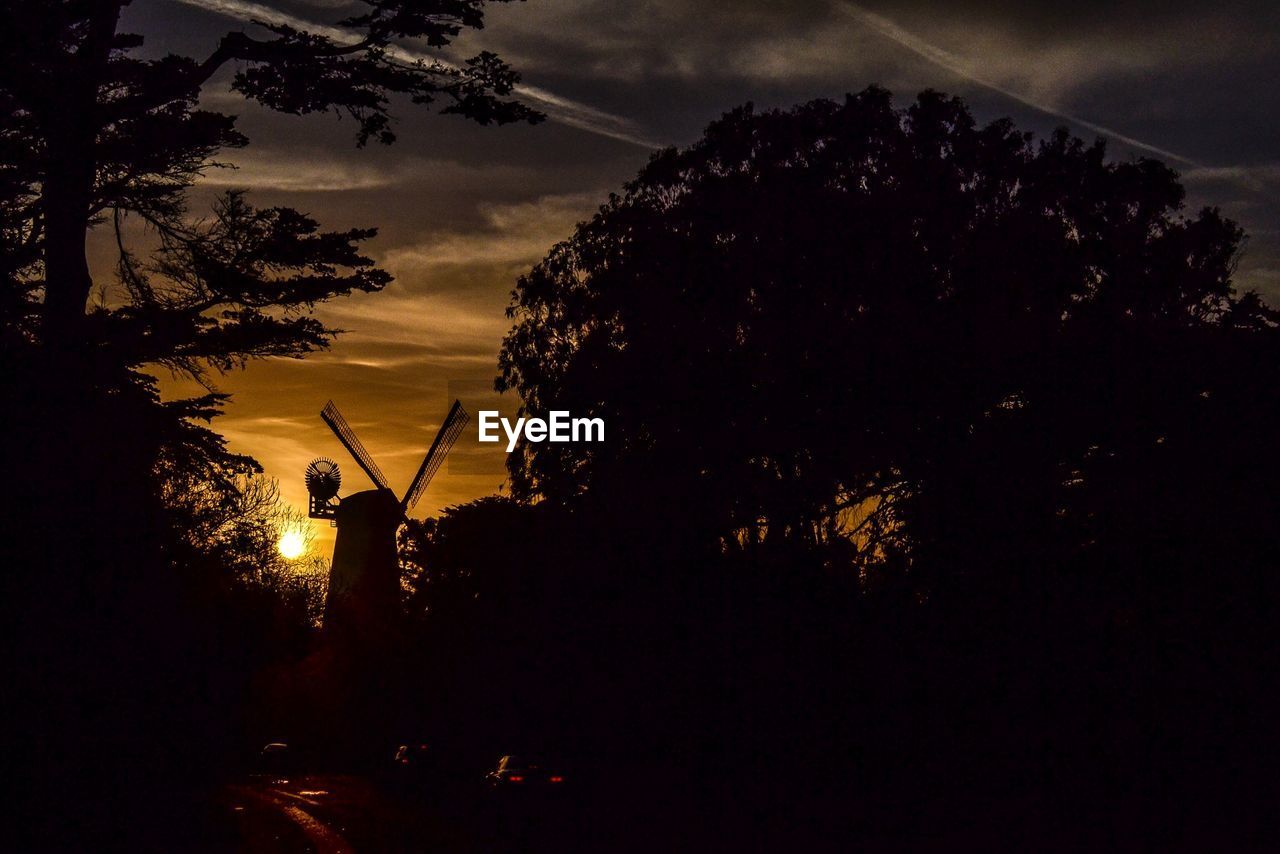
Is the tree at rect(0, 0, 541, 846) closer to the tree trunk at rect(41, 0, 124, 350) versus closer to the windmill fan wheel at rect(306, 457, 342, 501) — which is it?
the tree trunk at rect(41, 0, 124, 350)

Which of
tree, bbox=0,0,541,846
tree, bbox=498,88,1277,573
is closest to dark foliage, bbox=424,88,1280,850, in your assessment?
tree, bbox=498,88,1277,573

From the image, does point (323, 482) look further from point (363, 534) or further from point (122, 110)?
point (122, 110)

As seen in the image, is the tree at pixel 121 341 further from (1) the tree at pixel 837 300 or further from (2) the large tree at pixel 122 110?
(1) the tree at pixel 837 300

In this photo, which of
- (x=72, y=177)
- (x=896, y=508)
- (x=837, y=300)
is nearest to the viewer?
(x=72, y=177)

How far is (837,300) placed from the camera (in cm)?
3394

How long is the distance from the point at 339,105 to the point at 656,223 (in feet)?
60.7

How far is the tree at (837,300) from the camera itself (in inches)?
1275

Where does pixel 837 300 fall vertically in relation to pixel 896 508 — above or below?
above

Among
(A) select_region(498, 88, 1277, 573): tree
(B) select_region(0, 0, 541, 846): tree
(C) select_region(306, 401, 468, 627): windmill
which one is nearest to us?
(B) select_region(0, 0, 541, 846): tree

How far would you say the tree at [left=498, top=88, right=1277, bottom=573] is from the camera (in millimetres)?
32375

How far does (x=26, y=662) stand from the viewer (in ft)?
51.2

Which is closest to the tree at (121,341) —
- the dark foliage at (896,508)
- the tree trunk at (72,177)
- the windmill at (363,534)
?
the tree trunk at (72,177)

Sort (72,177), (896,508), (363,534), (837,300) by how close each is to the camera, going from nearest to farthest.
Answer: (72,177), (896,508), (837,300), (363,534)

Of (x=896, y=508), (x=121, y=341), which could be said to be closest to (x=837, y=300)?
(x=896, y=508)
